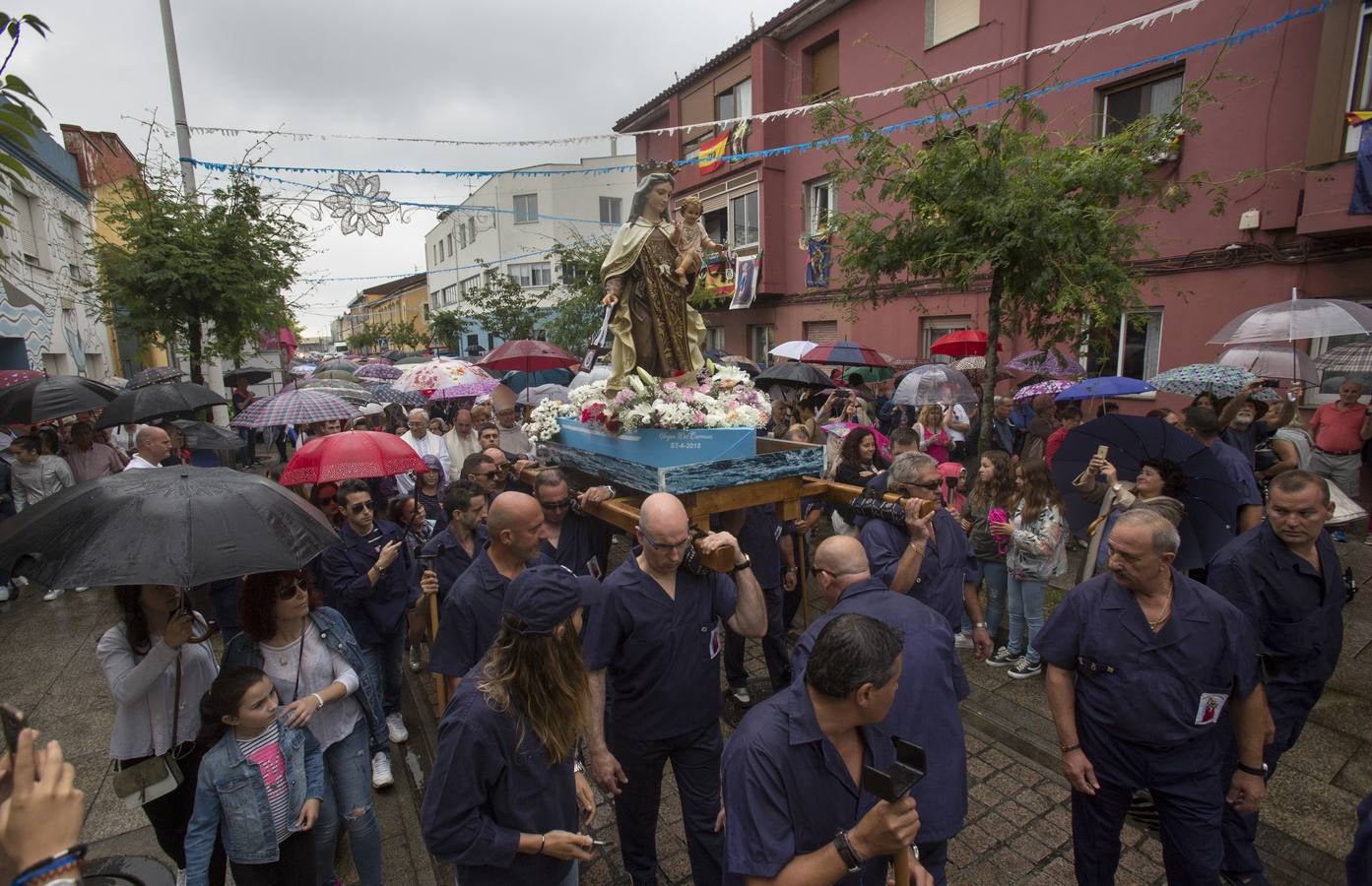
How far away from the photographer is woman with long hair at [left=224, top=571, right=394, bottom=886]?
119 inches

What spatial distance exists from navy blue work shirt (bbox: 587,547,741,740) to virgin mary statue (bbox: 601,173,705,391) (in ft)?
6.58

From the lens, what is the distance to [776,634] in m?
5.18

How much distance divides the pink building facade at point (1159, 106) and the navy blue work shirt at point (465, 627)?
6782 millimetres

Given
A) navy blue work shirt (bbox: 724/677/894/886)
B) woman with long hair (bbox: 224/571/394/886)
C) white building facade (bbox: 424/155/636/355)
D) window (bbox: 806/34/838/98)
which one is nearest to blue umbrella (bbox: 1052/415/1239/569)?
navy blue work shirt (bbox: 724/677/894/886)

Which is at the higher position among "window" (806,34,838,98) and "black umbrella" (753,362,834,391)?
"window" (806,34,838,98)

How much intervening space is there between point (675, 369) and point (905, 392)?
5013 mm

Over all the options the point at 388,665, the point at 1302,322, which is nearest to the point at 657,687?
the point at 388,665

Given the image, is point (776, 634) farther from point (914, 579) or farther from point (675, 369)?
point (675, 369)

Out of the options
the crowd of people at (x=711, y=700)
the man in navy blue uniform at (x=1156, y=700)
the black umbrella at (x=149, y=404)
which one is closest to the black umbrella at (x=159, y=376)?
the black umbrella at (x=149, y=404)

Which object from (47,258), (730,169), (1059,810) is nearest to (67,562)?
(1059,810)

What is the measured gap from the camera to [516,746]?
89.0 inches

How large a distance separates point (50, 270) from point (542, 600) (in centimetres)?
1756

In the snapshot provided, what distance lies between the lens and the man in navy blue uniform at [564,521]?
4.48m

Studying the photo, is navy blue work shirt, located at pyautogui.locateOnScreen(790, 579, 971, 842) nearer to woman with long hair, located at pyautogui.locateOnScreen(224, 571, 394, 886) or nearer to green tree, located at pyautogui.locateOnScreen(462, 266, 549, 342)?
woman with long hair, located at pyautogui.locateOnScreen(224, 571, 394, 886)
